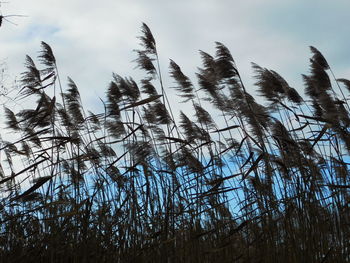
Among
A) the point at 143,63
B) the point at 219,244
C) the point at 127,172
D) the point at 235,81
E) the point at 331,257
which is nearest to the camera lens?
the point at 331,257

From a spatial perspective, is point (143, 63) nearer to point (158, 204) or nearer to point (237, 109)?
point (237, 109)

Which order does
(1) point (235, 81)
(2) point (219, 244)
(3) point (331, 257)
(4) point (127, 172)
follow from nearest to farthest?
1. (3) point (331, 257)
2. (2) point (219, 244)
3. (4) point (127, 172)
4. (1) point (235, 81)

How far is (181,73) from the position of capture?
5371 mm

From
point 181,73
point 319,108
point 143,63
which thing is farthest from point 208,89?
point 319,108

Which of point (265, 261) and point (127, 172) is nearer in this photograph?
point (265, 261)

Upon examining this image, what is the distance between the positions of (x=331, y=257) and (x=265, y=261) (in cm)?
52

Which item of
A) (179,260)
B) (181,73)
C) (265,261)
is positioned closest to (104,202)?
(179,260)

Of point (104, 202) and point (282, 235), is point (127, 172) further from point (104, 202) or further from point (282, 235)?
point (282, 235)

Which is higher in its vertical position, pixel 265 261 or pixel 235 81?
pixel 235 81

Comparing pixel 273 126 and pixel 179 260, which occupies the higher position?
pixel 273 126

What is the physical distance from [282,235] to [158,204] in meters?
1.13

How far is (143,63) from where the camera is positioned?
5.24 meters

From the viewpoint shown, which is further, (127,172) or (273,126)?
(273,126)

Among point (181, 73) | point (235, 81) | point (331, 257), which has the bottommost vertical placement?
point (331, 257)
